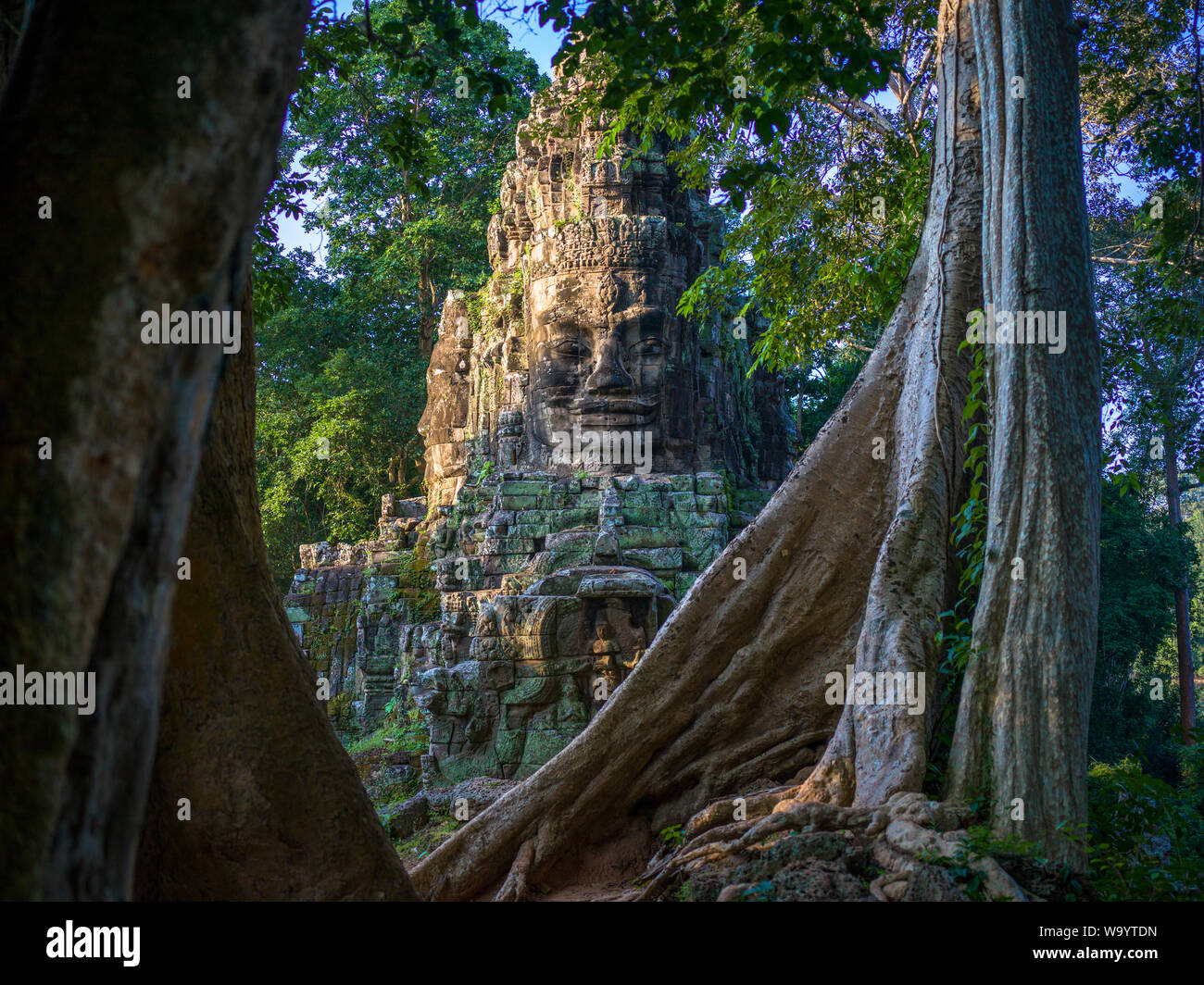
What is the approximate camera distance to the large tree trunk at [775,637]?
4941mm

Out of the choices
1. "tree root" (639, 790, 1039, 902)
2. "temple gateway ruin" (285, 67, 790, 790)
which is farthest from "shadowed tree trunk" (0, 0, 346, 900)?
"temple gateway ruin" (285, 67, 790, 790)

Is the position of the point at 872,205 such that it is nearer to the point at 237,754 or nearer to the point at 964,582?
the point at 964,582

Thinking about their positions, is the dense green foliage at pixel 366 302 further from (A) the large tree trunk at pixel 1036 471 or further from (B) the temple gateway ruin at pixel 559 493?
(A) the large tree trunk at pixel 1036 471

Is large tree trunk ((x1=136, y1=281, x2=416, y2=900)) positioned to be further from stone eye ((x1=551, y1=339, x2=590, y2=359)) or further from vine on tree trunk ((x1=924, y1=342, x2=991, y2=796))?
stone eye ((x1=551, y1=339, x2=590, y2=359))

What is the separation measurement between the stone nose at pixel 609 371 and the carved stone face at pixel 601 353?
0.01 metres

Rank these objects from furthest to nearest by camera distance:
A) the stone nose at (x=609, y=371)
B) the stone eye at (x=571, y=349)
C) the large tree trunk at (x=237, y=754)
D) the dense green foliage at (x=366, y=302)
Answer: the dense green foliage at (x=366, y=302) → the stone eye at (x=571, y=349) → the stone nose at (x=609, y=371) → the large tree trunk at (x=237, y=754)

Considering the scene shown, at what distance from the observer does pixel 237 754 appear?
304 cm

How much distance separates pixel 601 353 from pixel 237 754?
10.3 metres

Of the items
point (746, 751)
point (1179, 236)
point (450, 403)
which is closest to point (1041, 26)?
point (1179, 236)

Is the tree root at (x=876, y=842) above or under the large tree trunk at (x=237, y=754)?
under

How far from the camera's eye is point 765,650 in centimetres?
515

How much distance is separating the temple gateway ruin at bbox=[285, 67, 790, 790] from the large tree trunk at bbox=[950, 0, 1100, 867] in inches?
Result: 187

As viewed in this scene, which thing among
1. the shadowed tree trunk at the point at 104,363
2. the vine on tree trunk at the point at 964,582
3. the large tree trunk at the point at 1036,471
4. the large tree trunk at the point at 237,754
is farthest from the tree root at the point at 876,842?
the shadowed tree trunk at the point at 104,363

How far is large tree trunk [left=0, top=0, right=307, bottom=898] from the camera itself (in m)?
1.41
